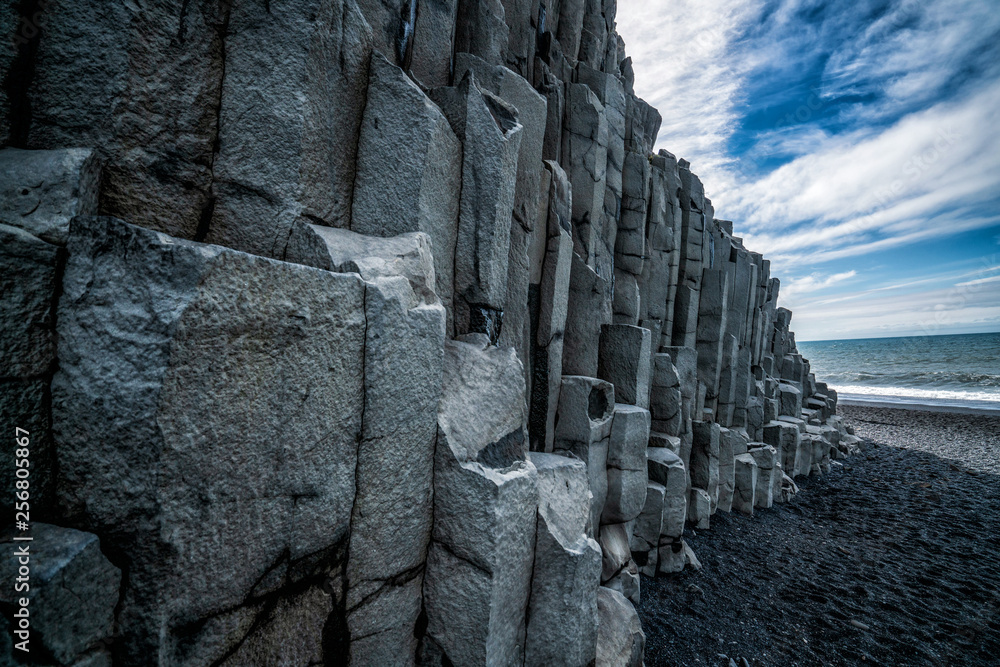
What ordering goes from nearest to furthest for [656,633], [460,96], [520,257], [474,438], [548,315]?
[474,438] < [460,96] < [520,257] < [548,315] < [656,633]

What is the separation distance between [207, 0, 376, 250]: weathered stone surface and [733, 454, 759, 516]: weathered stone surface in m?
10.2

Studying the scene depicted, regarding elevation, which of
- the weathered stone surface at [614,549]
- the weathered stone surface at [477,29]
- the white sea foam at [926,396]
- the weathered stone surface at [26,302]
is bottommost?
the weathered stone surface at [614,549]

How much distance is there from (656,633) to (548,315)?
4.21m

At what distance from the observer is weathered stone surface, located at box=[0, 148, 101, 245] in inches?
59.9

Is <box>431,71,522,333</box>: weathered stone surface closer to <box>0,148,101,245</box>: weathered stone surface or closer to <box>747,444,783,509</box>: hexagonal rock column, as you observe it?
<box>0,148,101,245</box>: weathered stone surface

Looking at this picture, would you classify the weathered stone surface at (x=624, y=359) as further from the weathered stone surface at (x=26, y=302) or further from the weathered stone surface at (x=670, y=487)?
the weathered stone surface at (x=26, y=302)

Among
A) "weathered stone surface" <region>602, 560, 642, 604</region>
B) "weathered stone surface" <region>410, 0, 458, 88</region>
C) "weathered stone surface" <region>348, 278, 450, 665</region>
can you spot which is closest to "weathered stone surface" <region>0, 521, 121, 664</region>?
"weathered stone surface" <region>348, 278, 450, 665</region>

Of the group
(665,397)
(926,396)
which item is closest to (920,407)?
(926,396)

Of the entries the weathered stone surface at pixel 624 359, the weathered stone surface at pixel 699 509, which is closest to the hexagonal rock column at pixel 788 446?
the weathered stone surface at pixel 699 509

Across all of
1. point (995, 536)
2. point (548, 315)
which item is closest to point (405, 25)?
point (548, 315)

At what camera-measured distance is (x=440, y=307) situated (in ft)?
7.72

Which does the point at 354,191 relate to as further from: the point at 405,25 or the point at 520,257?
Result: the point at 520,257

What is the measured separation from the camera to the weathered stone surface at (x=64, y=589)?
131 cm

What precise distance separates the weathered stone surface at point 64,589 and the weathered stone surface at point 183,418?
0.05 metres
